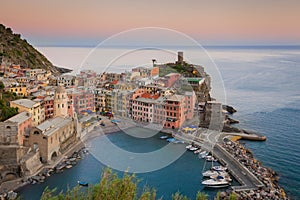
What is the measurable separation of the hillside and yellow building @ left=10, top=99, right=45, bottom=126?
7986mm

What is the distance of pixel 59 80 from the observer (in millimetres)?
14188

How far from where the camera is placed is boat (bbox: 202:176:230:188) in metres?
6.51

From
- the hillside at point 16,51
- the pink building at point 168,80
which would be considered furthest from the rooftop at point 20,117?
the hillside at point 16,51

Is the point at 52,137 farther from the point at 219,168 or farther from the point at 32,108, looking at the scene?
the point at 219,168

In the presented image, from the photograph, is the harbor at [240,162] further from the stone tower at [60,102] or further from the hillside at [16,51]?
the hillside at [16,51]

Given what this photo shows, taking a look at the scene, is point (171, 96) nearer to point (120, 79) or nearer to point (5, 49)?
point (120, 79)

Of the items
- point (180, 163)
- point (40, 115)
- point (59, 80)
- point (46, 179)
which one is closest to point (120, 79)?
point (59, 80)

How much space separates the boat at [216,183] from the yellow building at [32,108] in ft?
17.0

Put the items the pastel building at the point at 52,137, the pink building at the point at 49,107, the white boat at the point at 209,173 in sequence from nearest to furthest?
the white boat at the point at 209,173 < the pastel building at the point at 52,137 < the pink building at the point at 49,107

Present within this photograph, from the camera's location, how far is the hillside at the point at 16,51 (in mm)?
17312

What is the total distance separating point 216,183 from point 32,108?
5.56 meters

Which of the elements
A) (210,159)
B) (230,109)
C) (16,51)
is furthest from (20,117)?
(16,51)

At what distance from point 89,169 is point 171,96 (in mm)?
4395

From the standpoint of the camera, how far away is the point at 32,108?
349 inches
